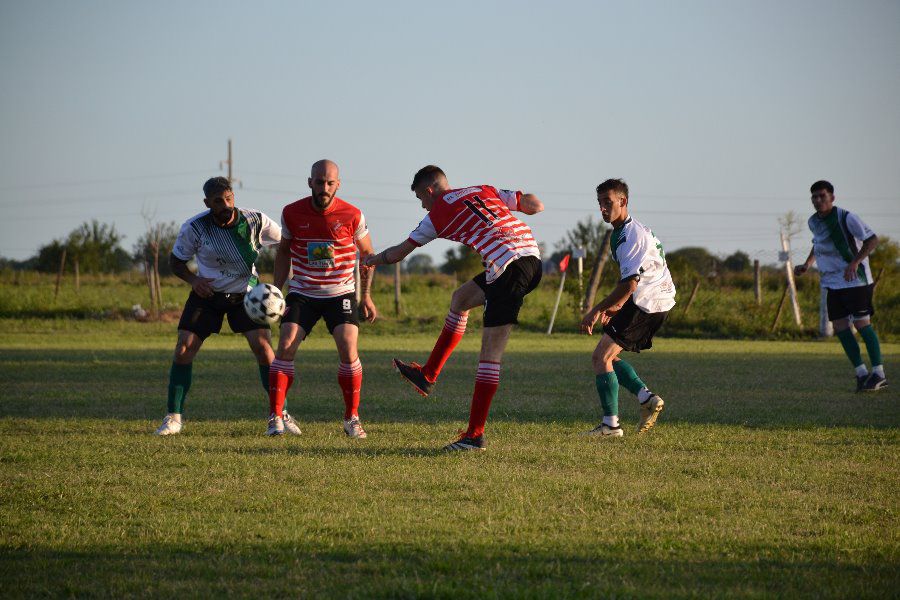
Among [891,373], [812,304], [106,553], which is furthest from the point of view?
[812,304]

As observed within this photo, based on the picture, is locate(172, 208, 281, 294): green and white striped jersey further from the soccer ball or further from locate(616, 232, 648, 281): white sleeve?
locate(616, 232, 648, 281): white sleeve

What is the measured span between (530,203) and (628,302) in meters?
1.36

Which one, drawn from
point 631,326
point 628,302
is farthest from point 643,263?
point 631,326

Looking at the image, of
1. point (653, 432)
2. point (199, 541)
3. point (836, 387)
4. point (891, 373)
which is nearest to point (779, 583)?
point (199, 541)

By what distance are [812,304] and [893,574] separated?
2649 centimetres

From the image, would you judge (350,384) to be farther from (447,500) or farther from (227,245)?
(447,500)

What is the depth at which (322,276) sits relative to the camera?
777 cm

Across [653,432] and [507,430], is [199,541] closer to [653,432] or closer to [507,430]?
[507,430]

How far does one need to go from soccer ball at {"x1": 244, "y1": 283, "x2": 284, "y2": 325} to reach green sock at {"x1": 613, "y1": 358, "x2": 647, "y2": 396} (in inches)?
112

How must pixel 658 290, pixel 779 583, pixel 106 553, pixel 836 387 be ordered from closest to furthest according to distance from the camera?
pixel 779 583, pixel 106 553, pixel 658 290, pixel 836 387

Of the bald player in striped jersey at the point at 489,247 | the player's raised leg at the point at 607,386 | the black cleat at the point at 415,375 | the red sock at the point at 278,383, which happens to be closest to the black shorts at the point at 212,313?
the red sock at the point at 278,383

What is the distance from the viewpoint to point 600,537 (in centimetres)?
439

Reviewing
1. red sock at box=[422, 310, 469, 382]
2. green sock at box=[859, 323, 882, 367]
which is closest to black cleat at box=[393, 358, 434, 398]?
red sock at box=[422, 310, 469, 382]

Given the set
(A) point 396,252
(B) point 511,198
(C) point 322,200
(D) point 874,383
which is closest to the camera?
(A) point 396,252
